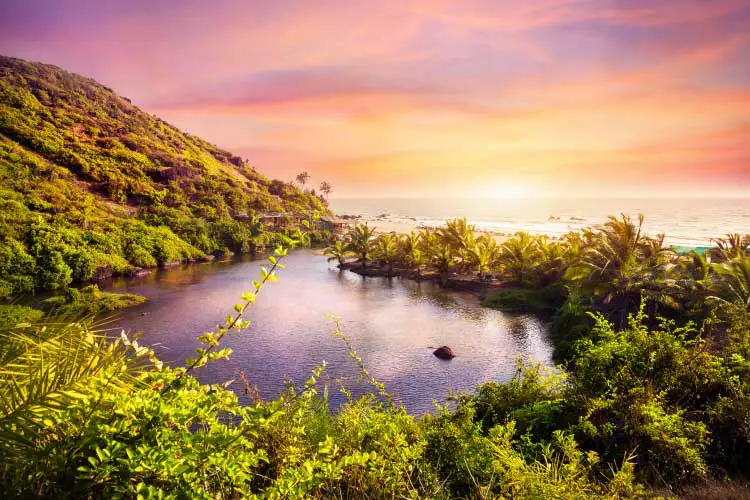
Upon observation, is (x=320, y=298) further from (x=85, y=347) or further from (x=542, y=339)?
(x=85, y=347)

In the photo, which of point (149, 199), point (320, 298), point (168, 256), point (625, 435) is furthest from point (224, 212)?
point (625, 435)

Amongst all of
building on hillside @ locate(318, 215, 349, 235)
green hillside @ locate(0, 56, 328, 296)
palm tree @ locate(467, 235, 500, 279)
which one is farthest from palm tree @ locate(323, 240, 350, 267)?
building on hillside @ locate(318, 215, 349, 235)

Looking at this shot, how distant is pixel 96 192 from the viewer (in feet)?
257

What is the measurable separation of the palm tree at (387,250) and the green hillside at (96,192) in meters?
23.8

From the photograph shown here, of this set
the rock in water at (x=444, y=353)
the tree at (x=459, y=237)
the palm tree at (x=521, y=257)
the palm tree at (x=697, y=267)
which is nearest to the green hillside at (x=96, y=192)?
the rock in water at (x=444, y=353)

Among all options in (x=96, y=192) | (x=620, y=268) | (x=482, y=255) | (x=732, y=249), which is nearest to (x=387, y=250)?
(x=482, y=255)

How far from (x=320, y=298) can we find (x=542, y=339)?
22197mm

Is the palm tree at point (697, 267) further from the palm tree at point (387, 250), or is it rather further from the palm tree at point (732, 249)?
the palm tree at point (387, 250)

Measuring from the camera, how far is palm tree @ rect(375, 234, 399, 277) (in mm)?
55906

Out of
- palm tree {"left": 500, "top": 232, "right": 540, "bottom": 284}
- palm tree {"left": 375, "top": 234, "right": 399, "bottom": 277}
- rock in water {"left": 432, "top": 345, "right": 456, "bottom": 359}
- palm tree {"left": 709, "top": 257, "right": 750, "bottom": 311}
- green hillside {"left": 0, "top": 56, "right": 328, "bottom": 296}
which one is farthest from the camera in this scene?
palm tree {"left": 375, "top": 234, "right": 399, "bottom": 277}

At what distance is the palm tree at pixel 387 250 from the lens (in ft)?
183

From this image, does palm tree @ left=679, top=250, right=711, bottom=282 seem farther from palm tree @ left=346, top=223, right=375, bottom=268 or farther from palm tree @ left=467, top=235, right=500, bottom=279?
palm tree @ left=346, top=223, right=375, bottom=268

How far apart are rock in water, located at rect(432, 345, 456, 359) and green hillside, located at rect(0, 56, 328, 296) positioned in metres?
13.8

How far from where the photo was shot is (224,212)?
86.5 meters
